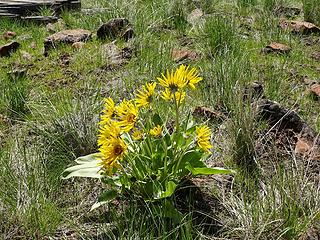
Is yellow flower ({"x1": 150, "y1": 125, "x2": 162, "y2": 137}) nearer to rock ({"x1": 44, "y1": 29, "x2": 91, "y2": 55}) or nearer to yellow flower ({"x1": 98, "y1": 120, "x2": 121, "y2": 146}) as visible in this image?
yellow flower ({"x1": 98, "y1": 120, "x2": 121, "y2": 146})

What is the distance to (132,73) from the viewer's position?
4.28 meters

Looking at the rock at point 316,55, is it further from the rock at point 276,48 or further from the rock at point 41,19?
the rock at point 41,19

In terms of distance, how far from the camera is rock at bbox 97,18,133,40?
5442mm

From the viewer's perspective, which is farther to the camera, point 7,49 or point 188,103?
point 7,49

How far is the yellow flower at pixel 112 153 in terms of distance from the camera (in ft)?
7.63

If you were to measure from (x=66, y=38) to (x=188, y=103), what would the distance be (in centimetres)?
Answer: 212

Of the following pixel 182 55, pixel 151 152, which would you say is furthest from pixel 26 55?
pixel 151 152

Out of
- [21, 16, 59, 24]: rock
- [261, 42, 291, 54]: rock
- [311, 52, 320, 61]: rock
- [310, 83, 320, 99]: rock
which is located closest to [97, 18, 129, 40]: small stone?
[21, 16, 59, 24]: rock

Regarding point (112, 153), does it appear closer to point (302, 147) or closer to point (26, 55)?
point (302, 147)

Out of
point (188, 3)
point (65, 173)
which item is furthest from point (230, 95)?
point (188, 3)

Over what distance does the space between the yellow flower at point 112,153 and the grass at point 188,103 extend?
0.27 metres

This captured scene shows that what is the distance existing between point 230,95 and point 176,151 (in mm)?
1191

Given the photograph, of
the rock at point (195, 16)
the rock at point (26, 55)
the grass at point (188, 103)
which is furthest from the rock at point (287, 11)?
the rock at point (26, 55)

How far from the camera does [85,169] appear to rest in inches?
106
